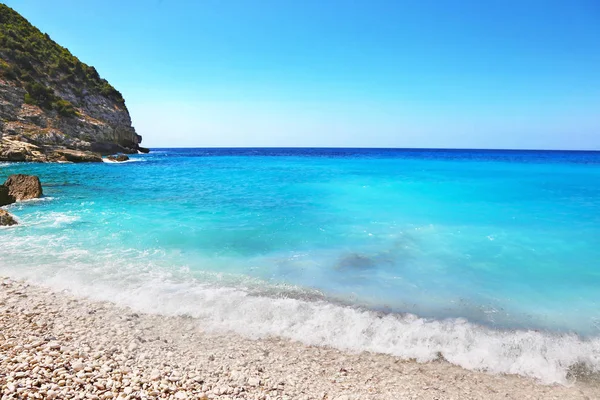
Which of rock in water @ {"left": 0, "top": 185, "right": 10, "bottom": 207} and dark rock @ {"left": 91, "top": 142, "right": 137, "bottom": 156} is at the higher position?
dark rock @ {"left": 91, "top": 142, "right": 137, "bottom": 156}

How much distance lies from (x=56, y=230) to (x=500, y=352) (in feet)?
50.9

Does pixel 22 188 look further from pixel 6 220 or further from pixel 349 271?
pixel 349 271

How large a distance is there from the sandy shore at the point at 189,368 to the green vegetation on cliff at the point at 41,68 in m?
58.1

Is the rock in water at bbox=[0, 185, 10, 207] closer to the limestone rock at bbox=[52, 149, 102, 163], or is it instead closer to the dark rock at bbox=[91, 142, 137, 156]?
the limestone rock at bbox=[52, 149, 102, 163]

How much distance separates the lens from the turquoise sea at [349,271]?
6.54 meters

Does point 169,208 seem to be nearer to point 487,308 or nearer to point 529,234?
point 487,308

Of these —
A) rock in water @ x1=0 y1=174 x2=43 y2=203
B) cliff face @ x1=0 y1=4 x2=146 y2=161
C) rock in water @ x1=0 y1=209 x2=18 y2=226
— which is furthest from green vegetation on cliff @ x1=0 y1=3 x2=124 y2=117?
rock in water @ x1=0 y1=209 x2=18 y2=226

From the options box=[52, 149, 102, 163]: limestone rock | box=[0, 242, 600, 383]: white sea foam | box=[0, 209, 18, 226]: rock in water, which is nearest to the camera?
box=[0, 242, 600, 383]: white sea foam

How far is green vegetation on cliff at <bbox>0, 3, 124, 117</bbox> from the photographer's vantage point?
4953cm

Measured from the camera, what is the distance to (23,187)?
762 inches

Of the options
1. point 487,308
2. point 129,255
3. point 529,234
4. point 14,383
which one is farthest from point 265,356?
point 529,234

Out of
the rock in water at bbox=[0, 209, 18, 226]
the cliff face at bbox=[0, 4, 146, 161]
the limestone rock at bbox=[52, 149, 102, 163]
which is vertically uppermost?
the cliff face at bbox=[0, 4, 146, 161]

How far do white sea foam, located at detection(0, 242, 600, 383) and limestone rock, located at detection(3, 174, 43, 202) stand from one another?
517 inches

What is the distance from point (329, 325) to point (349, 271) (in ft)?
11.1
